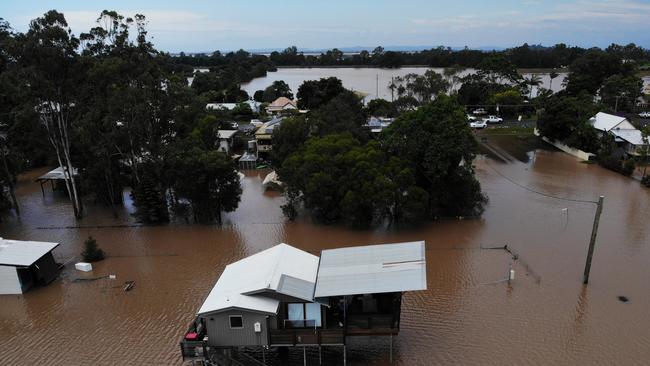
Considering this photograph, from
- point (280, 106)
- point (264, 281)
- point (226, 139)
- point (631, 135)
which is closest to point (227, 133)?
point (226, 139)

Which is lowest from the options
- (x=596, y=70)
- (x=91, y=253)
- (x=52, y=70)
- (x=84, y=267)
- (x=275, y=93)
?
(x=84, y=267)

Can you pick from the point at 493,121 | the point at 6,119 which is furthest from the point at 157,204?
the point at 493,121

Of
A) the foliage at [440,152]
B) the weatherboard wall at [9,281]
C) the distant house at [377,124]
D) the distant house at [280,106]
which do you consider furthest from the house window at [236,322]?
the distant house at [280,106]

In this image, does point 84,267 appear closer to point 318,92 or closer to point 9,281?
point 9,281

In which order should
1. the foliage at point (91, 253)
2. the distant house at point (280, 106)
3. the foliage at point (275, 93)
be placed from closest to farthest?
the foliage at point (91, 253) → the distant house at point (280, 106) → the foliage at point (275, 93)

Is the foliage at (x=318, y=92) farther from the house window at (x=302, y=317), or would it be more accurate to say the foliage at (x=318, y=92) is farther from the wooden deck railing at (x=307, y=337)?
the wooden deck railing at (x=307, y=337)

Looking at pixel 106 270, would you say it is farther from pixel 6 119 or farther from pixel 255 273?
pixel 6 119

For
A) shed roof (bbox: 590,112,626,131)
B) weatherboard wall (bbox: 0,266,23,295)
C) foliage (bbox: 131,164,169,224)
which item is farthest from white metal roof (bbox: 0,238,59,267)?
shed roof (bbox: 590,112,626,131)
